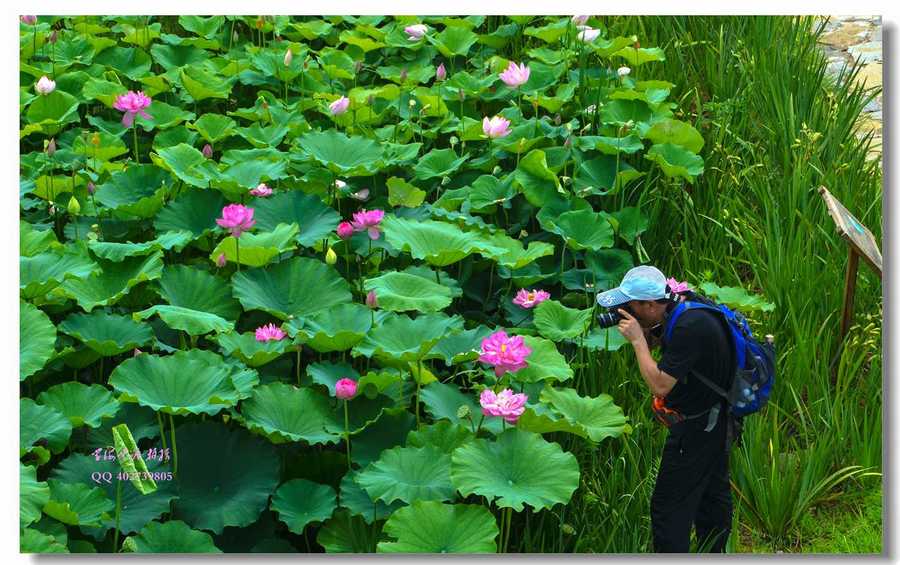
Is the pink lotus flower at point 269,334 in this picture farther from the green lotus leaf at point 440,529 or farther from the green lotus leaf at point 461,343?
the green lotus leaf at point 440,529

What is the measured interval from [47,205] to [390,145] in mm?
923

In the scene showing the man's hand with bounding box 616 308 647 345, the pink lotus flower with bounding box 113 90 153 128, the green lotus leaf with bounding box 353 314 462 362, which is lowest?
the green lotus leaf with bounding box 353 314 462 362

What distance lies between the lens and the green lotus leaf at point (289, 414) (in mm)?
2334

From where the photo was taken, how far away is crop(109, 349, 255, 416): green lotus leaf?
92.1 inches

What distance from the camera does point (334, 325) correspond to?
2529mm


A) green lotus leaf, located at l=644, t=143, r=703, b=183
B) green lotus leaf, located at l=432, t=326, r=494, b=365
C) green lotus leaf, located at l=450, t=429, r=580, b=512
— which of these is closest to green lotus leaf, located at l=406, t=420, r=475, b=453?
green lotus leaf, located at l=450, t=429, r=580, b=512

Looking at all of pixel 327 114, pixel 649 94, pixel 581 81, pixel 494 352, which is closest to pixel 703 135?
pixel 649 94

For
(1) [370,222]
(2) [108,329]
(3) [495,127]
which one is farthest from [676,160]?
(2) [108,329]

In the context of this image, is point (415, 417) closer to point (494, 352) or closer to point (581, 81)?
point (494, 352)

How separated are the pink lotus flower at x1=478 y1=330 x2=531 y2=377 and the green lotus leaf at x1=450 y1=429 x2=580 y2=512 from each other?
0.44 feet

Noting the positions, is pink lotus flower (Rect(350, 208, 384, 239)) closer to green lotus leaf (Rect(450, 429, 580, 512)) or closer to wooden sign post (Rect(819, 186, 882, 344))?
green lotus leaf (Rect(450, 429, 580, 512))

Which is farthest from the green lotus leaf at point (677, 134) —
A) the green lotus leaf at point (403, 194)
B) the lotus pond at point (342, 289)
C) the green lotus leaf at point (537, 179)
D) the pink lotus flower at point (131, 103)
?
the pink lotus flower at point (131, 103)

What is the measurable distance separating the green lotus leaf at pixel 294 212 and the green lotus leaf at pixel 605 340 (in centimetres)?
69

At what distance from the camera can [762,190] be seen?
299 centimetres
